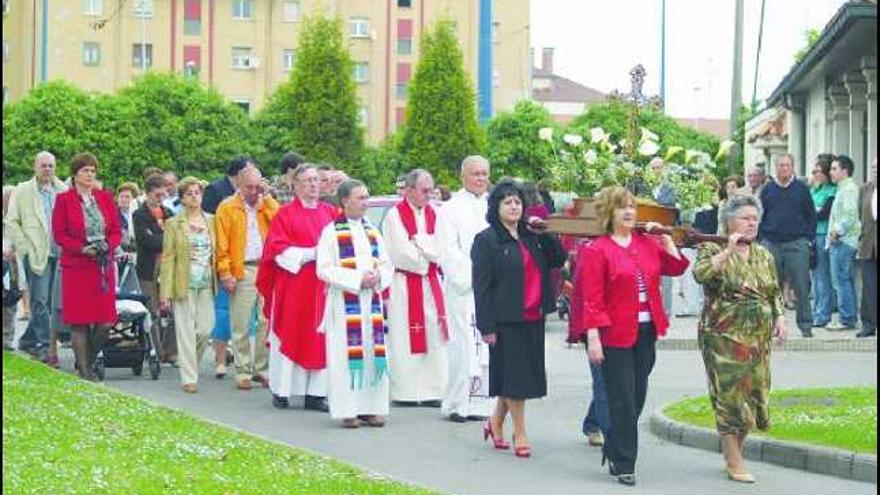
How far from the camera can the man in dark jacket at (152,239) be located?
63.4 feet

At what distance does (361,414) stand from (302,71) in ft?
223

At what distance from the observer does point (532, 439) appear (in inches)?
568

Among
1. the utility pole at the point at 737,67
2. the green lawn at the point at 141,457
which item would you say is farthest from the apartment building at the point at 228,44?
the green lawn at the point at 141,457

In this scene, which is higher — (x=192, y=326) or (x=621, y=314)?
(x=621, y=314)

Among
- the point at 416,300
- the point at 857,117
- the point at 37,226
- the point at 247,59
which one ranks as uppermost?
the point at 247,59

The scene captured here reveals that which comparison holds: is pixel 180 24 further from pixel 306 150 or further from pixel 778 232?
pixel 778 232

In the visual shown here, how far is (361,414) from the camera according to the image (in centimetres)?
1525

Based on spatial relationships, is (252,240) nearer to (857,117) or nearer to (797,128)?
(857,117)

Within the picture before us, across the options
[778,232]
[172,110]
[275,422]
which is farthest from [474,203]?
[172,110]

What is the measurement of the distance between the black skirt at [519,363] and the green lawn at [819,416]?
1418 millimetres

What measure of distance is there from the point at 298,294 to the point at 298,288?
51mm

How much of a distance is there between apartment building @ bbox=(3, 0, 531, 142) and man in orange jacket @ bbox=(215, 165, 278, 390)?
78876 millimetres

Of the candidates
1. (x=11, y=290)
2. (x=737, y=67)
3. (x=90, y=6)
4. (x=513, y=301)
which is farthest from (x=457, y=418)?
(x=90, y=6)

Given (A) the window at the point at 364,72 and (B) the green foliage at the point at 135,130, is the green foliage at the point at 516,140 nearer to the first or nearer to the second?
(B) the green foliage at the point at 135,130
